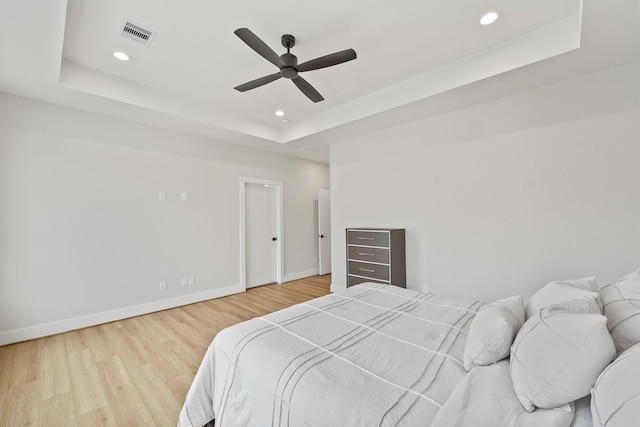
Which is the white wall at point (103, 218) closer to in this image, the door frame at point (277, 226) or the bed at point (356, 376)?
the door frame at point (277, 226)

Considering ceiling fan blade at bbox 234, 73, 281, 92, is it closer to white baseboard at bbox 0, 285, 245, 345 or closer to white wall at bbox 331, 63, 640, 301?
white wall at bbox 331, 63, 640, 301

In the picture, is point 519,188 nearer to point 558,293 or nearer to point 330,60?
point 558,293

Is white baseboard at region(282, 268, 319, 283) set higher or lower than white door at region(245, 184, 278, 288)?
lower

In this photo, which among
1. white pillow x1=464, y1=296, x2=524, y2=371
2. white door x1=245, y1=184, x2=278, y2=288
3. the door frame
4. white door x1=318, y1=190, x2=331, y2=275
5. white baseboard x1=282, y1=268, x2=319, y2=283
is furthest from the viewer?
white door x1=318, y1=190, x2=331, y2=275

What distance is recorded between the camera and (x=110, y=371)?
86.2 inches

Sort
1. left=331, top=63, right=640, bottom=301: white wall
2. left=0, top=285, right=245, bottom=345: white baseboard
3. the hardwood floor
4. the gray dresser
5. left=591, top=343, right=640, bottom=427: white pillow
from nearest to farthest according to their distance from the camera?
left=591, top=343, right=640, bottom=427: white pillow → the hardwood floor → left=331, top=63, right=640, bottom=301: white wall → left=0, top=285, right=245, bottom=345: white baseboard → the gray dresser

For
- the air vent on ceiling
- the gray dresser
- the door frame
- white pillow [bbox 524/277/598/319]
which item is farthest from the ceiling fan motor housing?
the door frame

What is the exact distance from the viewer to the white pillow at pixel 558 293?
1.18 metres

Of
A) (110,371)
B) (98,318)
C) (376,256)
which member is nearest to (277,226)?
(376,256)

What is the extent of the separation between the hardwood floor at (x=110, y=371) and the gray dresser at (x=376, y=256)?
149cm

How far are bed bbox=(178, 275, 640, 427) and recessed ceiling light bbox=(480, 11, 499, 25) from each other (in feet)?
7.35

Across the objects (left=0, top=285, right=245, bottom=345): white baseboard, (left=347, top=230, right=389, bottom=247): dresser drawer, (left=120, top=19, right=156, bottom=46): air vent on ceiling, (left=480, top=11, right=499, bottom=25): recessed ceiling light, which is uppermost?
(left=120, top=19, right=156, bottom=46): air vent on ceiling

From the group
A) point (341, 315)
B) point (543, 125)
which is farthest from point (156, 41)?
point (543, 125)

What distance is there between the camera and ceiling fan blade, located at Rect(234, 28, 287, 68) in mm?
1797
